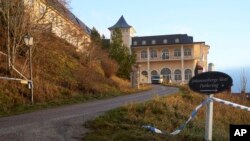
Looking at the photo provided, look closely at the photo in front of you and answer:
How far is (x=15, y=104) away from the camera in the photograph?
64.5ft

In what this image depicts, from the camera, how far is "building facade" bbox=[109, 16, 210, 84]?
277ft

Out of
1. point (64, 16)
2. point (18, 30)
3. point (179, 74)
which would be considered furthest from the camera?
point (179, 74)

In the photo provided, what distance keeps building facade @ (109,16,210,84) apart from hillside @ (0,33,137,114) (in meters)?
50.1

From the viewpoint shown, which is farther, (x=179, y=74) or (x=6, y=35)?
(x=179, y=74)

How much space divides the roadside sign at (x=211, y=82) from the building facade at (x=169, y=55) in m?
73.0

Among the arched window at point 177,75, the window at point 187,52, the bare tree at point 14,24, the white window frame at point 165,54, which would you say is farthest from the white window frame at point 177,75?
the bare tree at point 14,24

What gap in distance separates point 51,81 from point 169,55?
206 ft

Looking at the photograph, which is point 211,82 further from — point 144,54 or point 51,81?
point 144,54

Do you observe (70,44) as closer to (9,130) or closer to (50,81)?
(50,81)

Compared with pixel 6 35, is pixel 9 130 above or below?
below

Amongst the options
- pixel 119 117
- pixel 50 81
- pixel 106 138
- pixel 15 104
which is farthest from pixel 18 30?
pixel 106 138

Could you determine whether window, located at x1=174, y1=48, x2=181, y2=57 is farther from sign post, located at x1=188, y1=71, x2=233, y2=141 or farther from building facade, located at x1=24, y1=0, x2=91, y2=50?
sign post, located at x1=188, y1=71, x2=233, y2=141

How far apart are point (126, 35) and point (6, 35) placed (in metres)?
65.5

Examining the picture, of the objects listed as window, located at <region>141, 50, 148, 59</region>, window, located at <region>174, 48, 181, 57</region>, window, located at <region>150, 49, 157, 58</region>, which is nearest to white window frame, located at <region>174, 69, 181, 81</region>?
window, located at <region>174, 48, 181, 57</region>
